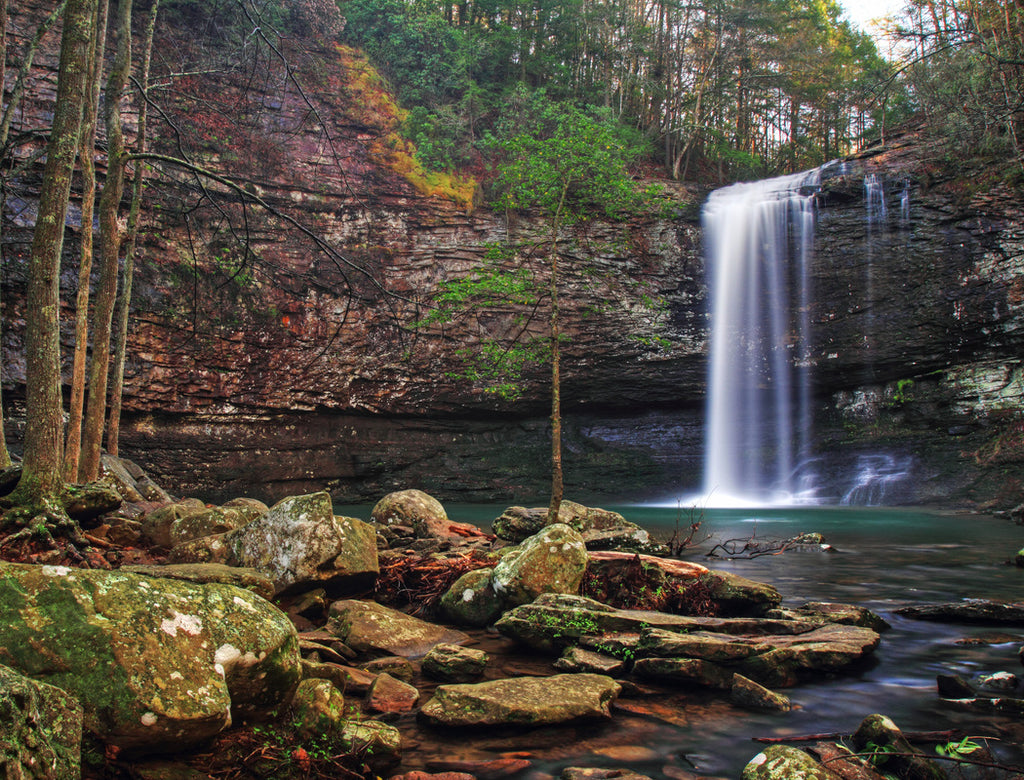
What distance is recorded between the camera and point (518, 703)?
3367 mm

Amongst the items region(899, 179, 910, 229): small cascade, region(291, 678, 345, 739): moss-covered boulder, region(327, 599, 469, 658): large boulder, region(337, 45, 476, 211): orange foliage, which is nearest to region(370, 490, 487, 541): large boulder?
region(327, 599, 469, 658): large boulder

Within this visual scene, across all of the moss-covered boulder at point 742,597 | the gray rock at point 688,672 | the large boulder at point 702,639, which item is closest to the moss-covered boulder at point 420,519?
the moss-covered boulder at point 742,597

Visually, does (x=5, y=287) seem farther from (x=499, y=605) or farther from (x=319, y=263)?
(x=499, y=605)

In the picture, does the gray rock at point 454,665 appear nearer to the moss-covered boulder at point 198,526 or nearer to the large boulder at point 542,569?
Answer: the large boulder at point 542,569

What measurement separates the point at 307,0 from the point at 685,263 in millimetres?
17415

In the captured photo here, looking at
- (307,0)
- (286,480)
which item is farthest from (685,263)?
(307,0)

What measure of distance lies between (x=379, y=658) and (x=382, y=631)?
Result: 348 millimetres

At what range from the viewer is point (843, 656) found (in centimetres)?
438

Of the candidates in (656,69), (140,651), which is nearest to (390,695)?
(140,651)

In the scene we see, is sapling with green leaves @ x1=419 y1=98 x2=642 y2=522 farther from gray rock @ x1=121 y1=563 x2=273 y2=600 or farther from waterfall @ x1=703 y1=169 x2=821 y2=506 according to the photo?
waterfall @ x1=703 y1=169 x2=821 y2=506

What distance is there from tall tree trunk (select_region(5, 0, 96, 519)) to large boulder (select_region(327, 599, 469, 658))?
9.58 feet

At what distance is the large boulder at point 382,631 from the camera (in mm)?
4512

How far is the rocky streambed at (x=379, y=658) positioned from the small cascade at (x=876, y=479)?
15.8 meters

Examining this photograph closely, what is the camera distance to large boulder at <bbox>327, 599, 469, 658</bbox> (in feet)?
14.8
